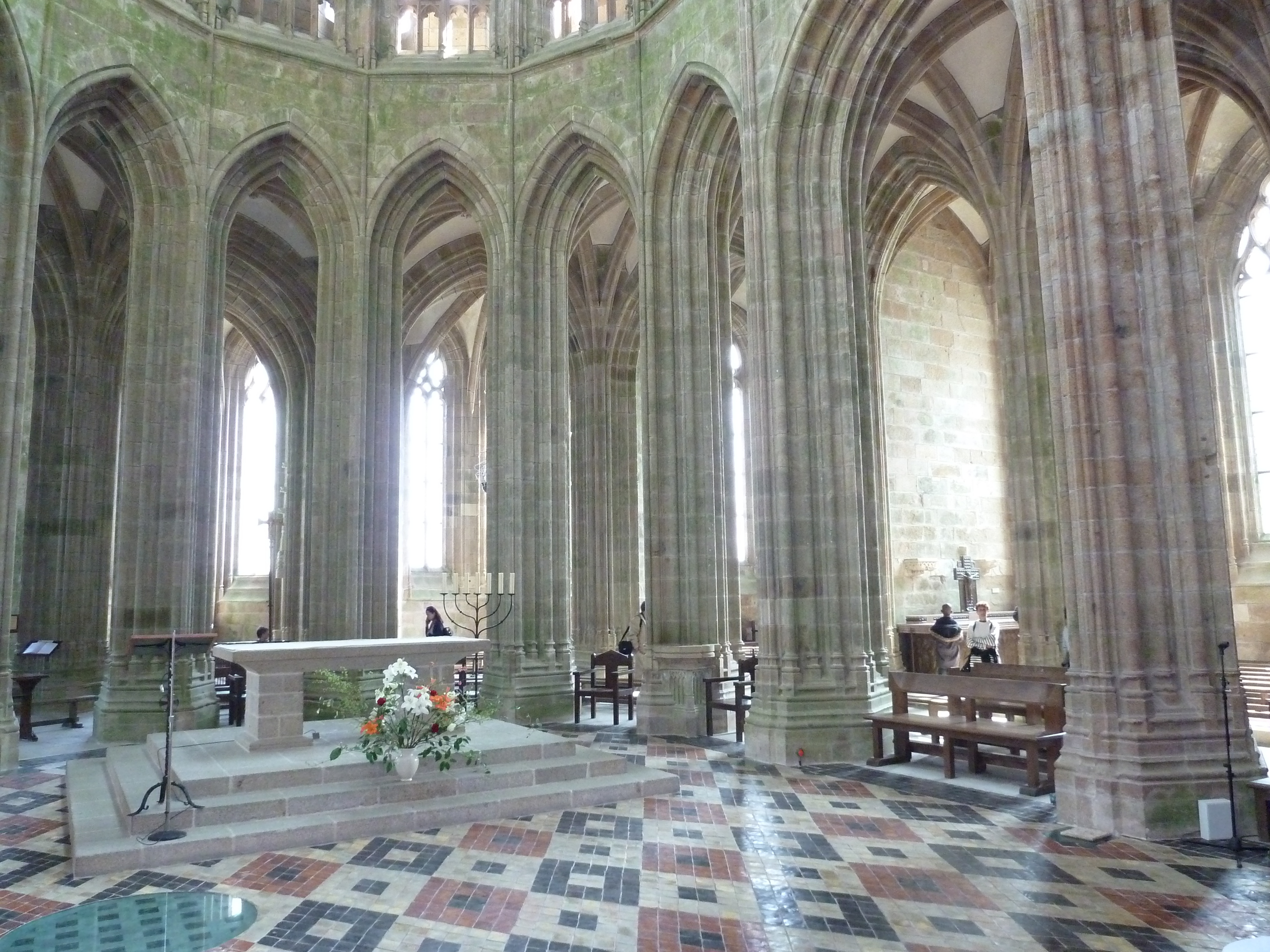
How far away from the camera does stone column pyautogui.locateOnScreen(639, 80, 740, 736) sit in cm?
1335

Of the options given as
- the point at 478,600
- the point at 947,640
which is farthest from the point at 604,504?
the point at 947,640

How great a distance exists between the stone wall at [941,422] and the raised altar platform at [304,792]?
13992 millimetres

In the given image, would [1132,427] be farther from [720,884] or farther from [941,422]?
[941,422]

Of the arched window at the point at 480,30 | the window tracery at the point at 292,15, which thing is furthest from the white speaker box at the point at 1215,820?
the window tracery at the point at 292,15

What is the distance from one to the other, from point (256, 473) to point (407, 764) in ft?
68.9

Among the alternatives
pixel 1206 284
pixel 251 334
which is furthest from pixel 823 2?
pixel 251 334

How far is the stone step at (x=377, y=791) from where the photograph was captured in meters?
7.38

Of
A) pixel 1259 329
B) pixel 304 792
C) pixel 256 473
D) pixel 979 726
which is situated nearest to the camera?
pixel 304 792

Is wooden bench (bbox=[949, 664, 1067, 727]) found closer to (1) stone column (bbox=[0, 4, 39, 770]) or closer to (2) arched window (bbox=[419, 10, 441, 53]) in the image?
(1) stone column (bbox=[0, 4, 39, 770])

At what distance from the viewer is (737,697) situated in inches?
475

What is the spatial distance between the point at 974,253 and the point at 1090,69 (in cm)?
1660

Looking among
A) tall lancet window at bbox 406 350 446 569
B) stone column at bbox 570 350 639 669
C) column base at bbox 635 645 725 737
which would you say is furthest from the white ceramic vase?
tall lancet window at bbox 406 350 446 569

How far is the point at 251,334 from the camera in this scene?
2222 cm

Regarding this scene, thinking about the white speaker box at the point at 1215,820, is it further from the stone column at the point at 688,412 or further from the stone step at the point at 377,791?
the stone column at the point at 688,412
